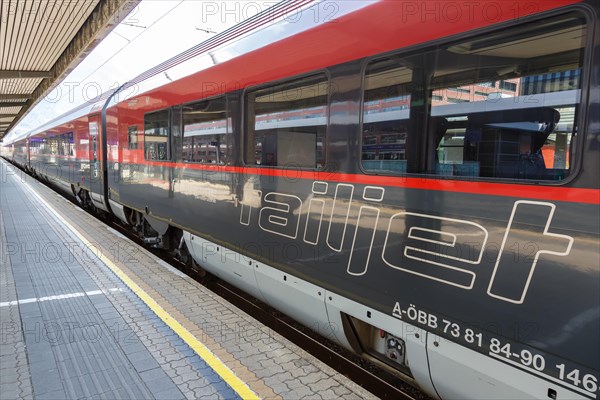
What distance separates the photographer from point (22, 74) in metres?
16.4

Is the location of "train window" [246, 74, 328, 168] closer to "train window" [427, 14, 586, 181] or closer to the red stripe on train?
the red stripe on train

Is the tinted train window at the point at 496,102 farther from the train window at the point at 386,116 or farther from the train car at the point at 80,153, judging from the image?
the train car at the point at 80,153

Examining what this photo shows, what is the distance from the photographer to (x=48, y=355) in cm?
343

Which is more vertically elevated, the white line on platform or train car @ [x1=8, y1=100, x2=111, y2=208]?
train car @ [x1=8, y1=100, x2=111, y2=208]

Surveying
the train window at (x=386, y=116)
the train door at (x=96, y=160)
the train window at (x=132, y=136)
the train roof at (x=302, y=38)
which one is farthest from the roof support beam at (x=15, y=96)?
the train window at (x=386, y=116)

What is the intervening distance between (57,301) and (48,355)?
4.59ft

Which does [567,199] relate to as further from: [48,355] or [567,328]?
[48,355]

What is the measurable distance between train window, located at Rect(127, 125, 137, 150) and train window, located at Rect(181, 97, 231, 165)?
2.22 metres

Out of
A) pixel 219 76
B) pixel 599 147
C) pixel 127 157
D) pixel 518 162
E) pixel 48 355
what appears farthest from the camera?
pixel 127 157

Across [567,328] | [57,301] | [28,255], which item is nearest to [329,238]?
[567,328]

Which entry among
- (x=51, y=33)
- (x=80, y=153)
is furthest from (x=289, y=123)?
(x=51, y=33)

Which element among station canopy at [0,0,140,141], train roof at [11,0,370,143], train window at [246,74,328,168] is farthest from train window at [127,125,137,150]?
train window at [246,74,328,168]

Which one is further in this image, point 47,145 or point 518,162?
point 47,145

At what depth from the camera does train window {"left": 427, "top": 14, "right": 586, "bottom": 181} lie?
1.88 metres
